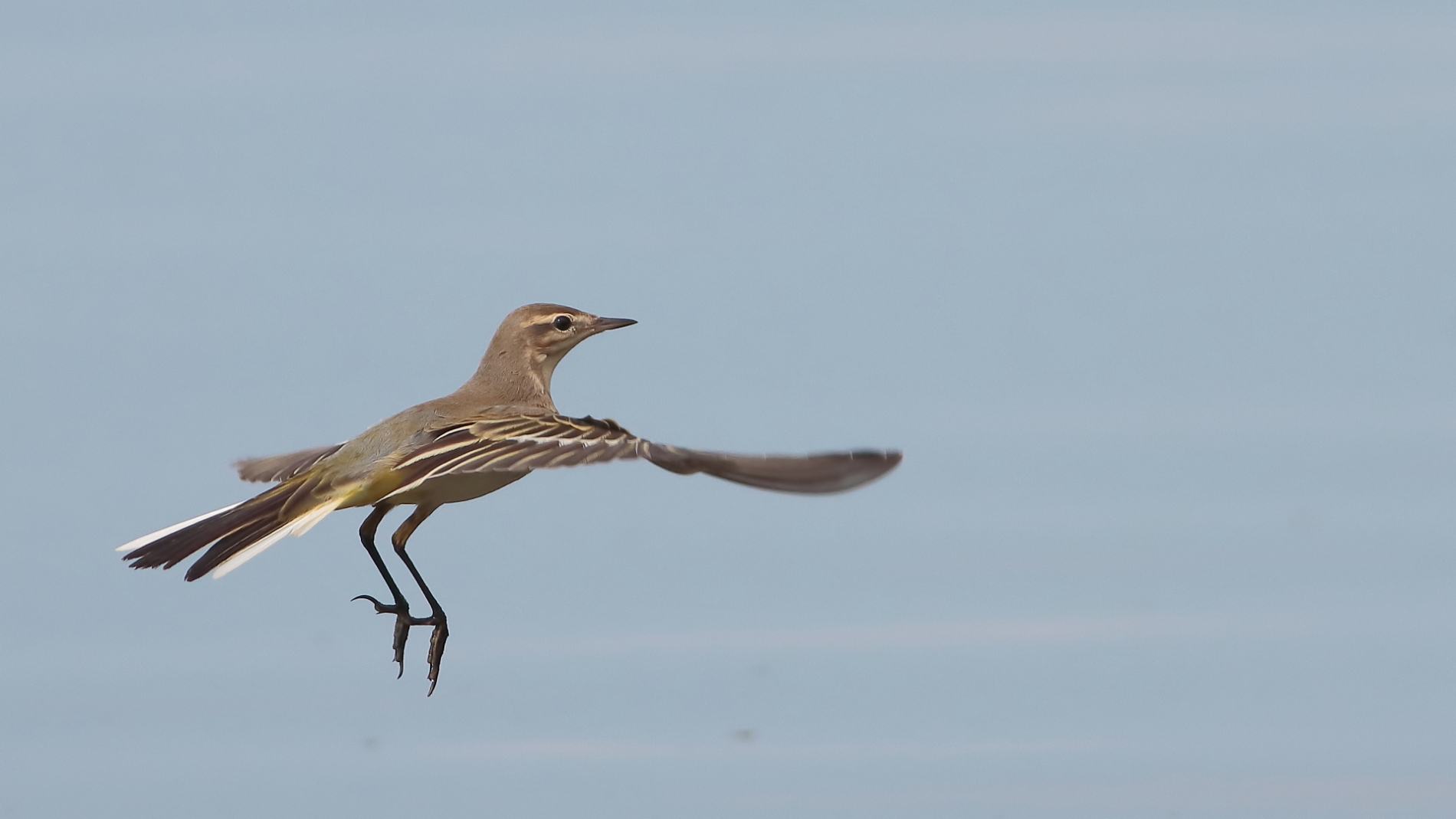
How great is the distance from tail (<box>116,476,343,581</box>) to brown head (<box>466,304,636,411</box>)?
5.12ft

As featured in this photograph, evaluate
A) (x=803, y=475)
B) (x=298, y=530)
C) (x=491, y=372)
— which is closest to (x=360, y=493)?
(x=298, y=530)

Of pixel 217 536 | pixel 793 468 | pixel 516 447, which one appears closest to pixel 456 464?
pixel 516 447

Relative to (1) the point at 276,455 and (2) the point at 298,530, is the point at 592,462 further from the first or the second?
(1) the point at 276,455

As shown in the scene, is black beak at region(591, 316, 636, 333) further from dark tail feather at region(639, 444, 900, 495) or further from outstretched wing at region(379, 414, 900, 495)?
dark tail feather at region(639, 444, 900, 495)

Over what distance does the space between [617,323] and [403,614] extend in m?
2.46

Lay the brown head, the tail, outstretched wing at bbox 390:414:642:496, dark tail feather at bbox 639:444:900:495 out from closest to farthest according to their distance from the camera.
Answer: dark tail feather at bbox 639:444:900:495 < outstretched wing at bbox 390:414:642:496 < the tail < the brown head

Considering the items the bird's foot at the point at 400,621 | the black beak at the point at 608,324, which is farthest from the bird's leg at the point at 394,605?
the black beak at the point at 608,324

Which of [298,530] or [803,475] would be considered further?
[298,530]

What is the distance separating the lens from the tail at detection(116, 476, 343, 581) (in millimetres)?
10281

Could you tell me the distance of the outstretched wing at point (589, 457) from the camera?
9.35 metres

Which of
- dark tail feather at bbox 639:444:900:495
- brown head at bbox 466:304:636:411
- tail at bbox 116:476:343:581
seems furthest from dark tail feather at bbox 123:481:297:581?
dark tail feather at bbox 639:444:900:495

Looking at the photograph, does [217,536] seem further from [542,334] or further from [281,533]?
[542,334]

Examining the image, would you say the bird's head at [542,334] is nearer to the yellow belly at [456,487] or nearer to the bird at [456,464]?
the bird at [456,464]

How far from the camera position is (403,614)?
36.4 feet
